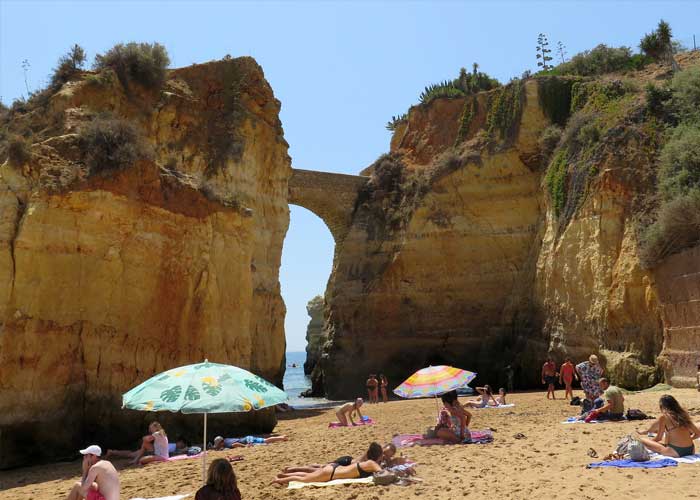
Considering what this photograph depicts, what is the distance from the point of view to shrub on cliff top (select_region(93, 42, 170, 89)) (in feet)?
60.9

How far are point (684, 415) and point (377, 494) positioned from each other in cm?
391

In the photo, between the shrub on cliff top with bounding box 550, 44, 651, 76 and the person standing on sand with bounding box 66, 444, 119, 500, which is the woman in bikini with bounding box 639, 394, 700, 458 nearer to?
the person standing on sand with bounding box 66, 444, 119, 500

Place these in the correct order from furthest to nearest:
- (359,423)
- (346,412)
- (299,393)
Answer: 1. (299,393)
2. (359,423)
3. (346,412)

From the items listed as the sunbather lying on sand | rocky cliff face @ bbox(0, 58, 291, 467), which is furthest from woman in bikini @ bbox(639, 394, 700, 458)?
rocky cliff face @ bbox(0, 58, 291, 467)

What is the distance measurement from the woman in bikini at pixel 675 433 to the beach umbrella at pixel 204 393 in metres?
4.64

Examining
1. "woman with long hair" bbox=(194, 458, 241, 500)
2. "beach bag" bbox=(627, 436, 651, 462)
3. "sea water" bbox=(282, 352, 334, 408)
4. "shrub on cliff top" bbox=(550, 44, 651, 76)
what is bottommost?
"sea water" bbox=(282, 352, 334, 408)

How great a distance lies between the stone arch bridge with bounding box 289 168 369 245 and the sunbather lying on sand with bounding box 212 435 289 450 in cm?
2126

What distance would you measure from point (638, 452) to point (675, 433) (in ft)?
2.14

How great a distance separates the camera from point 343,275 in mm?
34750

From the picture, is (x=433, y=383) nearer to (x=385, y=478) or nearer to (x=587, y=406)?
(x=587, y=406)

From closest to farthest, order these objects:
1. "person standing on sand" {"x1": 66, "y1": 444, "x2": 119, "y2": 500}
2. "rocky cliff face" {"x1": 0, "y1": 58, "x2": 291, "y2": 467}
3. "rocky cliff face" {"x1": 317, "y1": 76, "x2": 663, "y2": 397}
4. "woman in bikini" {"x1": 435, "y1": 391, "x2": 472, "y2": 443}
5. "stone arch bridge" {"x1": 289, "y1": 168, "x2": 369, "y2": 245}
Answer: "person standing on sand" {"x1": 66, "y1": 444, "x2": 119, "y2": 500} → "woman in bikini" {"x1": 435, "y1": 391, "x2": 472, "y2": 443} → "rocky cliff face" {"x1": 0, "y1": 58, "x2": 291, "y2": 467} → "rocky cliff face" {"x1": 317, "y1": 76, "x2": 663, "y2": 397} → "stone arch bridge" {"x1": 289, "y1": 168, "x2": 369, "y2": 245}

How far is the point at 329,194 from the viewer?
35.3 metres

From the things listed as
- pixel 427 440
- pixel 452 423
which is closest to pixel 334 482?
pixel 427 440

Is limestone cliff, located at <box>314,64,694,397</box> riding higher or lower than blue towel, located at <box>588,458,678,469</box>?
higher
